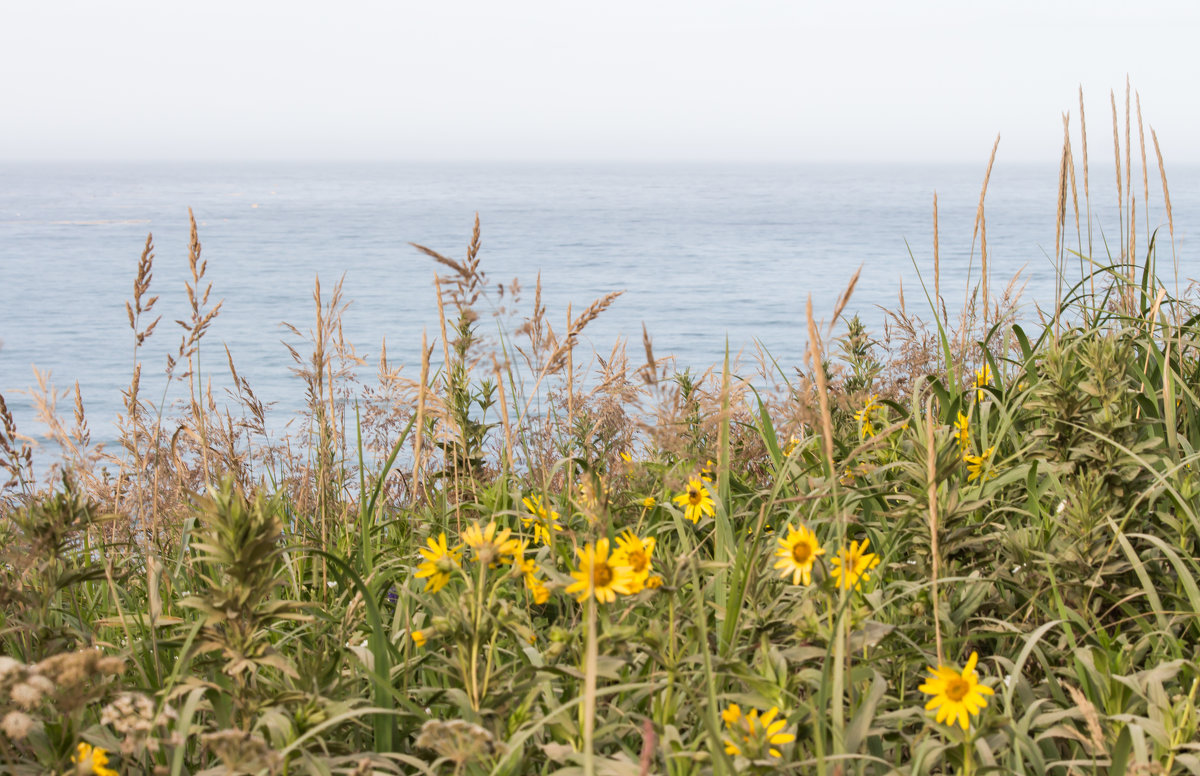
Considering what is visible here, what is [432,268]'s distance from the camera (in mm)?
19141

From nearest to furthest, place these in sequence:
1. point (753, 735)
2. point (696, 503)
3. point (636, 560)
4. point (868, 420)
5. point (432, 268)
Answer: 1. point (753, 735)
2. point (636, 560)
3. point (696, 503)
4. point (868, 420)
5. point (432, 268)

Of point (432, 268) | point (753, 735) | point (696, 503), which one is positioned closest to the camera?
point (753, 735)

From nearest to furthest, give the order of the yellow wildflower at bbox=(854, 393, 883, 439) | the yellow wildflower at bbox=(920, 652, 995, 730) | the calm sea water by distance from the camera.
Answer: the yellow wildflower at bbox=(920, 652, 995, 730), the yellow wildflower at bbox=(854, 393, 883, 439), the calm sea water

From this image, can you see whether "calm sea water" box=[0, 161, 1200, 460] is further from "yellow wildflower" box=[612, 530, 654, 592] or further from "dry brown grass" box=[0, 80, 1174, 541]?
"yellow wildflower" box=[612, 530, 654, 592]

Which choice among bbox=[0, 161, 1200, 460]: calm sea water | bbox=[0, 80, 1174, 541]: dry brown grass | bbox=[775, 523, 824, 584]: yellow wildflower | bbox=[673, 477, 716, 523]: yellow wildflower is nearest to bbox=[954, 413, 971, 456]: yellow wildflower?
bbox=[0, 80, 1174, 541]: dry brown grass

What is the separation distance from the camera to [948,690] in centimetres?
128

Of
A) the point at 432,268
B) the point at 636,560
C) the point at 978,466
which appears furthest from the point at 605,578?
the point at 432,268

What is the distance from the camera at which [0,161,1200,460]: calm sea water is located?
14938mm

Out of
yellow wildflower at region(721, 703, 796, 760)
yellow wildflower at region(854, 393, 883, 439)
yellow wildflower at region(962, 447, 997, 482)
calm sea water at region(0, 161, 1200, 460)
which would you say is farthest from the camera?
calm sea water at region(0, 161, 1200, 460)

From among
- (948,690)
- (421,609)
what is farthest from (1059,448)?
(421,609)

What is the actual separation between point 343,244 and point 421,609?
1470 inches

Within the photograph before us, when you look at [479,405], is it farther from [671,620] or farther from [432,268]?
[432,268]

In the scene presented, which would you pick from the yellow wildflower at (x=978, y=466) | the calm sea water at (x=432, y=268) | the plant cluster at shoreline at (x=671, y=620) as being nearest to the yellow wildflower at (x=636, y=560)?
the plant cluster at shoreline at (x=671, y=620)

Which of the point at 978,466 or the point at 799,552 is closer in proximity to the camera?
the point at 799,552
